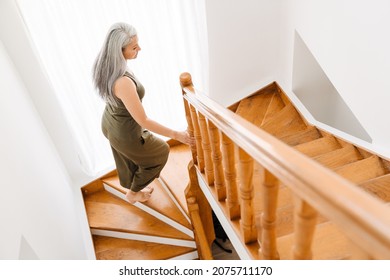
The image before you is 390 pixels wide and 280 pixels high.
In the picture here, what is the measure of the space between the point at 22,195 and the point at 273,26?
300cm

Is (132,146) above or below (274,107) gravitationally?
above

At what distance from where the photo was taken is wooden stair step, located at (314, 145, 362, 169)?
109 inches

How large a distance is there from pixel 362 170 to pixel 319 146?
1.74ft

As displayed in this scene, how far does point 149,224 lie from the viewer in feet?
10.9

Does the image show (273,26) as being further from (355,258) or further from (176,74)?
Result: (355,258)

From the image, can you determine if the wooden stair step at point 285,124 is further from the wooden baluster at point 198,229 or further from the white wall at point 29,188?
the white wall at point 29,188

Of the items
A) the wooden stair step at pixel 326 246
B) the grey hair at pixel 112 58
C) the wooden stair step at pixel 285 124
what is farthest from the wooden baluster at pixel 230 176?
the wooden stair step at pixel 285 124

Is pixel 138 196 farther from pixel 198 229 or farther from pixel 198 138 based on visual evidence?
pixel 198 138

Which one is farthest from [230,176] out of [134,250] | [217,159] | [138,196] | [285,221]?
[134,250]

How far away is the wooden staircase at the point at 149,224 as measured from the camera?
3238mm

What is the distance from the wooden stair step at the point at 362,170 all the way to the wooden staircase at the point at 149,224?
1427 millimetres

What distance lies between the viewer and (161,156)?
2.90 metres
